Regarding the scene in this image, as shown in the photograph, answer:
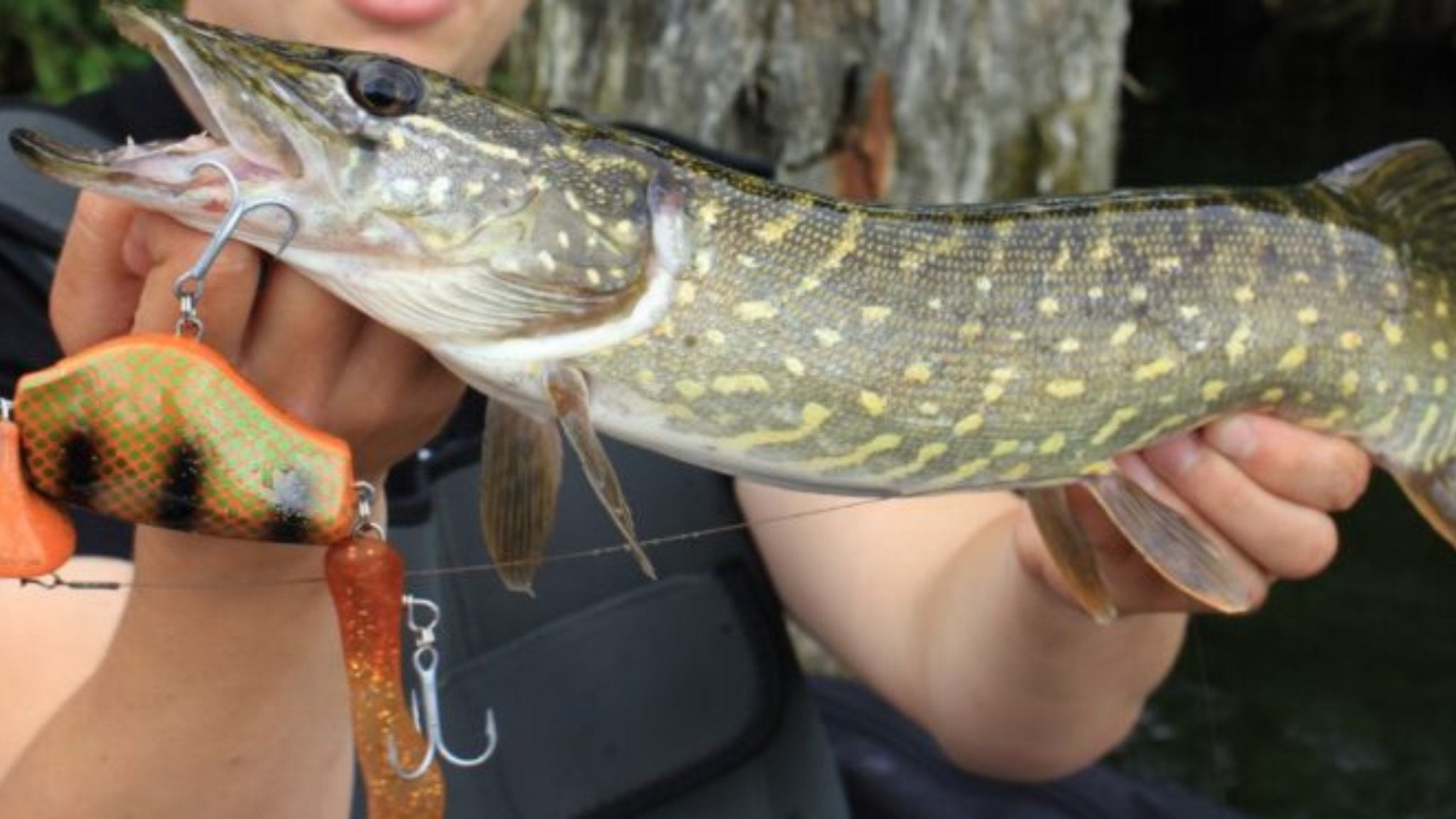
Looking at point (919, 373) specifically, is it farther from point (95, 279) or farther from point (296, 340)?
point (95, 279)

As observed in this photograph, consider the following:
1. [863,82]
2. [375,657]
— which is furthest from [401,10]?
[863,82]

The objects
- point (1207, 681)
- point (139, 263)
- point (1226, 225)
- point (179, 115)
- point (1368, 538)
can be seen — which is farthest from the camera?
point (1368, 538)

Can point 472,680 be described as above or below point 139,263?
below

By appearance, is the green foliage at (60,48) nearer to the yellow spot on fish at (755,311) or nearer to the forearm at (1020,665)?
the forearm at (1020,665)

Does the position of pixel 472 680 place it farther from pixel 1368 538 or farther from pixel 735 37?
pixel 1368 538

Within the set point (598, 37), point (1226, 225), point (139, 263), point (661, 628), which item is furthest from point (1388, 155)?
point (598, 37)

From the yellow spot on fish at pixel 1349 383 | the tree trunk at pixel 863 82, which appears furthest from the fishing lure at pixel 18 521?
the tree trunk at pixel 863 82

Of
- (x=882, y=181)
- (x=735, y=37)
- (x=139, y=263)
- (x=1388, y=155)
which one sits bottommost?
(x=882, y=181)

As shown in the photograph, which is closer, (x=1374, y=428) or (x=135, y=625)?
(x=135, y=625)
